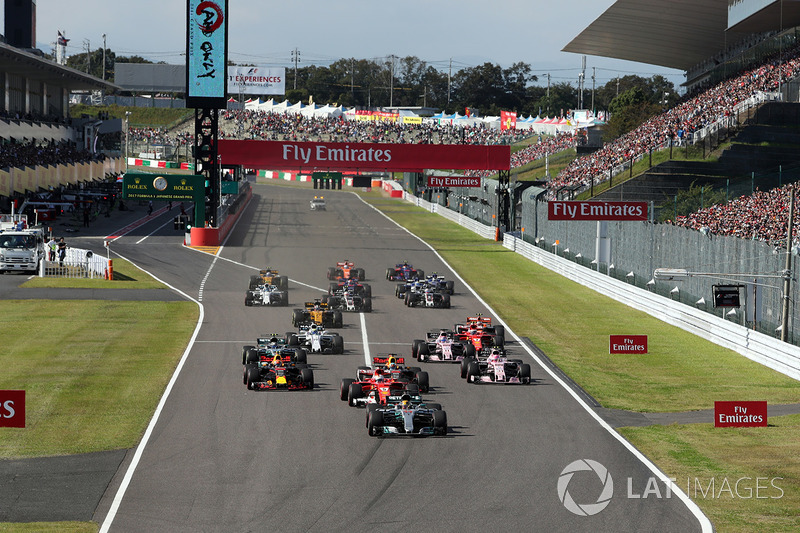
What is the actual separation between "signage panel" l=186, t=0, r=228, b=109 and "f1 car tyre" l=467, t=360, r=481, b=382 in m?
38.7

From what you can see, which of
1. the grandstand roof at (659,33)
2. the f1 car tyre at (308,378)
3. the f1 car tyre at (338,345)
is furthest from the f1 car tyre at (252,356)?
the grandstand roof at (659,33)

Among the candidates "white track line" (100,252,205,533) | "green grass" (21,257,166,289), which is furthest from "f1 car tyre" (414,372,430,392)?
"green grass" (21,257,166,289)

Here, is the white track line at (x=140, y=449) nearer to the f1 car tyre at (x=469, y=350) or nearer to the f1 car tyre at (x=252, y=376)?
the f1 car tyre at (x=252, y=376)

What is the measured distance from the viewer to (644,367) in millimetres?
28781

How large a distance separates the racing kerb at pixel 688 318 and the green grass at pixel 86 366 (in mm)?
15551

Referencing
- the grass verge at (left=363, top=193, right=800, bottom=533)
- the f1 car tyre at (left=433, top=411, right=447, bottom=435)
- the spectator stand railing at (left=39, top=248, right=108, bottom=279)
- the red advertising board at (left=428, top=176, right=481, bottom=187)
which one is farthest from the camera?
the red advertising board at (left=428, top=176, right=481, bottom=187)

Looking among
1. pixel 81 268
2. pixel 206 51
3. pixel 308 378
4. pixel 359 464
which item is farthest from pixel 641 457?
pixel 206 51

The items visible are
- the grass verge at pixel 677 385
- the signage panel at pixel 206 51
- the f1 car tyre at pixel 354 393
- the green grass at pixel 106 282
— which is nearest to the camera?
the grass verge at pixel 677 385

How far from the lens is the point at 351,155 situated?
6334 centimetres

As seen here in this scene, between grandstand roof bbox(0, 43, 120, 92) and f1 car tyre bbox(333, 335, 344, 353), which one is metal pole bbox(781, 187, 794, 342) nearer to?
f1 car tyre bbox(333, 335, 344, 353)

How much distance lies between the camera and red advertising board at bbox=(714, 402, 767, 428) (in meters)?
21.0

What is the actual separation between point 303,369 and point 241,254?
33214 mm

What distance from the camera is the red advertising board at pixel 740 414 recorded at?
20984mm

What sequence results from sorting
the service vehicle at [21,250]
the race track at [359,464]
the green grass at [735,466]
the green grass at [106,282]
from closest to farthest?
the race track at [359,464] < the green grass at [735,466] < the green grass at [106,282] < the service vehicle at [21,250]
